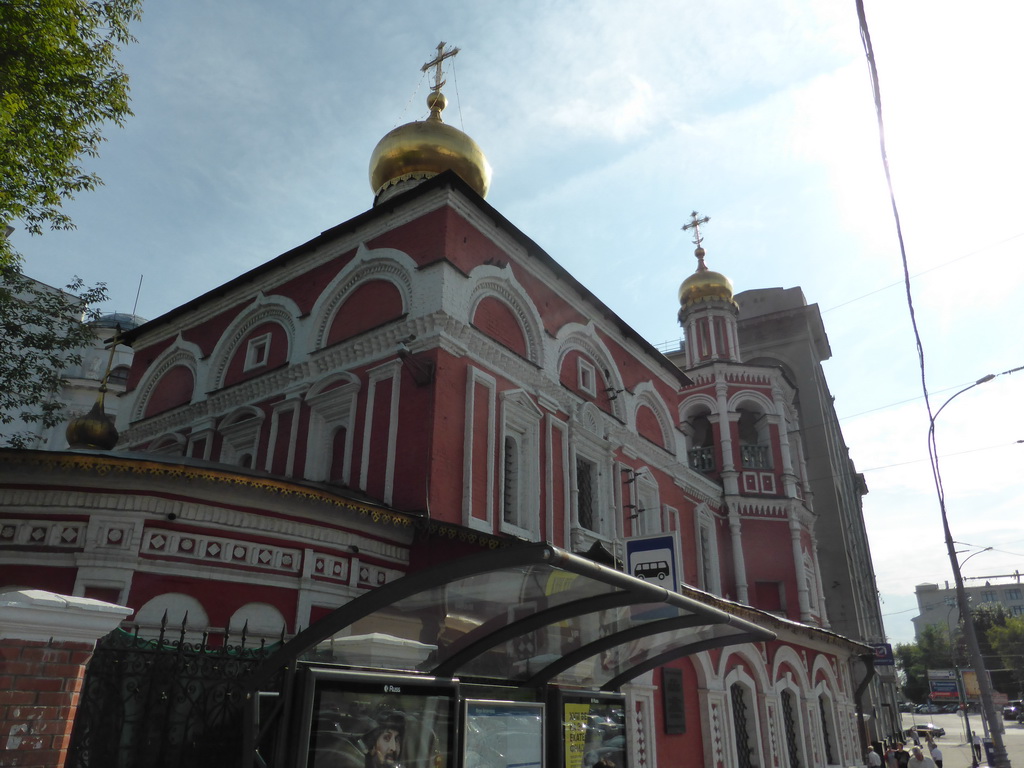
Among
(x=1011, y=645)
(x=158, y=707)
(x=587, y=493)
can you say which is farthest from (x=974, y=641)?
(x=1011, y=645)

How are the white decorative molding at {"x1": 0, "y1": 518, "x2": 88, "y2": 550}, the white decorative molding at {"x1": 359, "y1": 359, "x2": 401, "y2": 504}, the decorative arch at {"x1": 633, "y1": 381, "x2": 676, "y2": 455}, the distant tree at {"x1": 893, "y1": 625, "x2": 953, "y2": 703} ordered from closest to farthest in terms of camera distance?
the white decorative molding at {"x1": 0, "y1": 518, "x2": 88, "y2": 550}
the white decorative molding at {"x1": 359, "y1": 359, "x2": 401, "y2": 504}
the decorative arch at {"x1": 633, "y1": 381, "x2": 676, "y2": 455}
the distant tree at {"x1": 893, "y1": 625, "x2": 953, "y2": 703}

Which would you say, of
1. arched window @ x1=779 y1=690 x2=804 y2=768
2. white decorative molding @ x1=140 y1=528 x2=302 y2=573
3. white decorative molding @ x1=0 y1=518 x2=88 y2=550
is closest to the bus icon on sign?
white decorative molding @ x1=140 y1=528 x2=302 y2=573

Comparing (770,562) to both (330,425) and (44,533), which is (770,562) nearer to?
(330,425)

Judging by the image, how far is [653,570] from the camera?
8938 mm

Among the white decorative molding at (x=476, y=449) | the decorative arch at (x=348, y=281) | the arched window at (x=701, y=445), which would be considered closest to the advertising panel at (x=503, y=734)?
the white decorative molding at (x=476, y=449)

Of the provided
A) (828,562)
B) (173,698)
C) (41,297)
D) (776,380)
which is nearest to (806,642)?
(776,380)

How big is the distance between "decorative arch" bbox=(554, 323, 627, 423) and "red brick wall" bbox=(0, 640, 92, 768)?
12101mm

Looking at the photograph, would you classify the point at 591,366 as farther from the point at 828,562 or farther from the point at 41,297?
the point at 828,562

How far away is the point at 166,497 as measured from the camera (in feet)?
28.1

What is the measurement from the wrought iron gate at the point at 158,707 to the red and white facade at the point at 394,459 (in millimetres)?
3386

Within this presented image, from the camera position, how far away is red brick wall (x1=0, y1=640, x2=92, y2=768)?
3307 millimetres

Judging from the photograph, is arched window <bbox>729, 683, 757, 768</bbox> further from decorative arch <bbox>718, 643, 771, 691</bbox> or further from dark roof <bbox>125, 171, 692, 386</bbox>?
dark roof <bbox>125, 171, 692, 386</bbox>

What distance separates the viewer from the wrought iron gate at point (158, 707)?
4898 millimetres

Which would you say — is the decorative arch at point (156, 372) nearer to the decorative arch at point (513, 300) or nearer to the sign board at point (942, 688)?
the decorative arch at point (513, 300)
